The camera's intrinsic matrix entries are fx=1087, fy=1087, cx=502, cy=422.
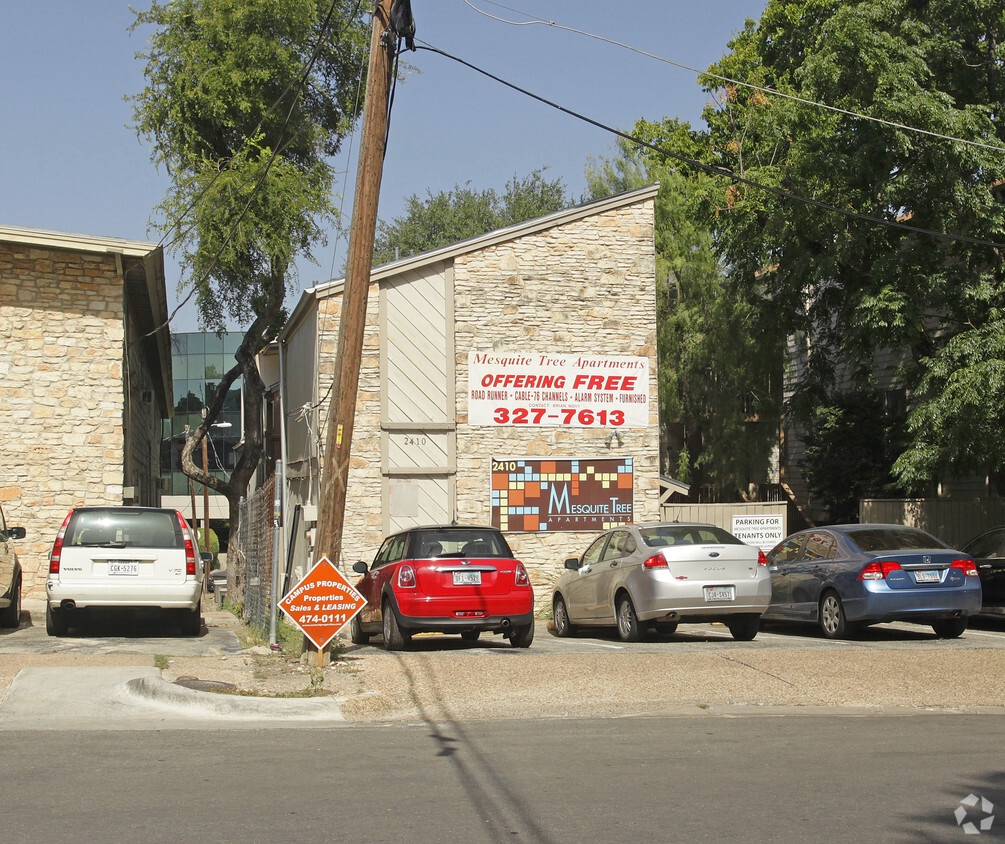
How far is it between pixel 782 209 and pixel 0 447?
57.5 feet

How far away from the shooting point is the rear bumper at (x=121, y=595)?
13430 millimetres

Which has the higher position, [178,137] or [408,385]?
[178,137]

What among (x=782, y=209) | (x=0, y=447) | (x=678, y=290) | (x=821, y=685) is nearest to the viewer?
(x=821, y=685)

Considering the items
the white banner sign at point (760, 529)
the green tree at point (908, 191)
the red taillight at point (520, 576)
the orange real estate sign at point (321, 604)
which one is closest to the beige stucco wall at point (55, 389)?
the red taillight at point (520, 576)

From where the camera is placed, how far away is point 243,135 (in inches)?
1146

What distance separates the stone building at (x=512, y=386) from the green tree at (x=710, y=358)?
10359 mm

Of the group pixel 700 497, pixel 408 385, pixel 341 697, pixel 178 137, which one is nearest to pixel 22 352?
pixel 408 385

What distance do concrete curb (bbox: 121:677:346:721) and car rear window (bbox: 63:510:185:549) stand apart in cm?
484

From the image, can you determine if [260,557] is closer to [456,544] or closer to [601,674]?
[456,544]

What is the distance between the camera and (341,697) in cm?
940

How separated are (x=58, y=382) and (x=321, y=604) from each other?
11133 mm

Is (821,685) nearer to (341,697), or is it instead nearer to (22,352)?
(341,697)

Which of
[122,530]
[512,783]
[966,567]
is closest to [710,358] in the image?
[966,567]

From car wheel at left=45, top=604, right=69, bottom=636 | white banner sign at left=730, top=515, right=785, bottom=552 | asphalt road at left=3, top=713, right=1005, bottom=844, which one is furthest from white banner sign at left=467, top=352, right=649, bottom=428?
asphalt road at left=3, top=713, right=1005, bottom=844
